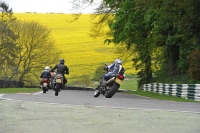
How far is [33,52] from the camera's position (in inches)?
2800

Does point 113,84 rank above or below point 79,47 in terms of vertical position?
above

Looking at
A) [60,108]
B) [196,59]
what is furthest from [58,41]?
[60,108]

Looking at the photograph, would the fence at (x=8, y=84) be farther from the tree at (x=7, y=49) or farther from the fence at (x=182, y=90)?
the tree at (x=7, y=49)

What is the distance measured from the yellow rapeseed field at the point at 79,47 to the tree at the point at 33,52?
2.12m

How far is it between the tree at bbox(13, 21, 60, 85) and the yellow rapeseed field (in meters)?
2.12

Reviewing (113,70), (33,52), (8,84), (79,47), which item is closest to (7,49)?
(33,52)

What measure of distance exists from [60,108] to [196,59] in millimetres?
15389

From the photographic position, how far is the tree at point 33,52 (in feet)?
229

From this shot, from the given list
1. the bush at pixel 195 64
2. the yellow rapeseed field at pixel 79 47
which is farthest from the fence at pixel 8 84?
the bush at pixel 195 64

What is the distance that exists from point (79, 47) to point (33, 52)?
22.7 ft

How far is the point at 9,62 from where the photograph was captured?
69.2m

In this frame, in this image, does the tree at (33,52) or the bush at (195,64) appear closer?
the bush at (195,64)

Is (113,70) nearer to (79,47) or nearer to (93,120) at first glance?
(93,120)

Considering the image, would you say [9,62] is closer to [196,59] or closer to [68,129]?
[196,59]
